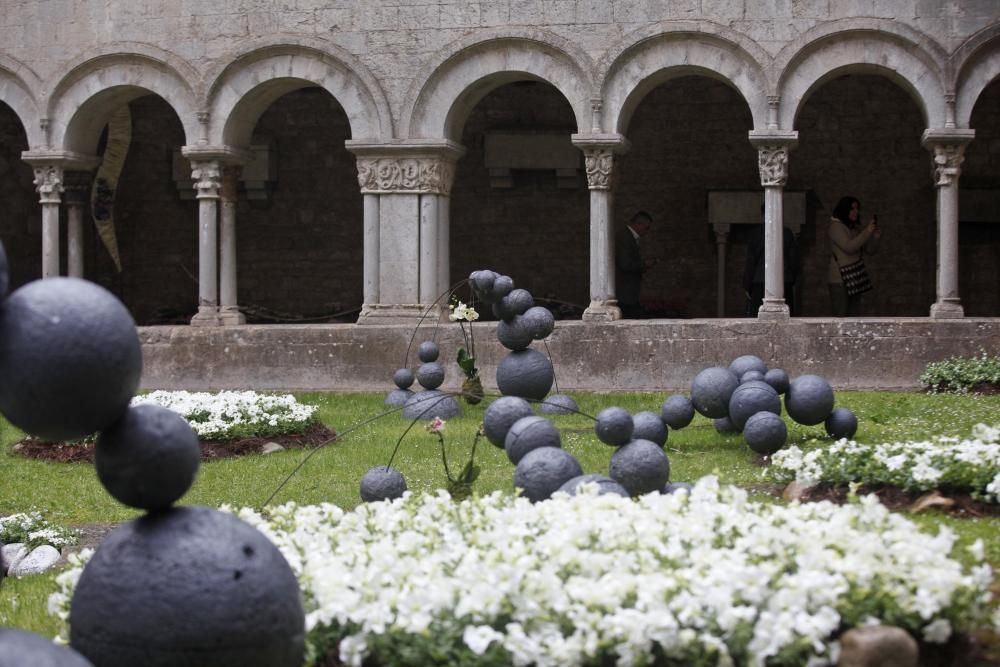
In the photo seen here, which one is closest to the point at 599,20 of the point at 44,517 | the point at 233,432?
the point at 233,432

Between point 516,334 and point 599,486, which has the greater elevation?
point 516,334

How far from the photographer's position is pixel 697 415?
1153 cm

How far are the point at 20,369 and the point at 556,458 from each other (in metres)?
3.04

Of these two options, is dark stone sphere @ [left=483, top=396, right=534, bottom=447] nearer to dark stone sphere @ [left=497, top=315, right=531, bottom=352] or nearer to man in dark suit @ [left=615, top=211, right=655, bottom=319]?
dark stone sphere @ [left=497, top=315, right=531, bottom=352]

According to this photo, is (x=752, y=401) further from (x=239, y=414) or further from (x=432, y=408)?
(x=239, y=414)

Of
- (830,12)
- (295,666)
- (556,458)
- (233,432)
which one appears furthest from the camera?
(830,12)

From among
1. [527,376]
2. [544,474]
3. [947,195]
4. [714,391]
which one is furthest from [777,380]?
[947,195]

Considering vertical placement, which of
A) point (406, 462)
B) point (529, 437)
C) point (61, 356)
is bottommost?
point (406, 462)

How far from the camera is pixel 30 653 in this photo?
9.40 ft

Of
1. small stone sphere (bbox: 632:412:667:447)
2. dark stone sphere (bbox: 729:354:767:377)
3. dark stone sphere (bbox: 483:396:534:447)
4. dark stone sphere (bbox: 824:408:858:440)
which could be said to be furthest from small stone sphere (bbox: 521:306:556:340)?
dark stone sphere (bbox: 483:396:534:447)

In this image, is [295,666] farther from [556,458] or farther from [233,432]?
[233,432]

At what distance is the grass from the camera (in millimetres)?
8898

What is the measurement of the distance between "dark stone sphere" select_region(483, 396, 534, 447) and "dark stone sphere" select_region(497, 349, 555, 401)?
3.17 meters

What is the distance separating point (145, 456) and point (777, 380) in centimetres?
677
